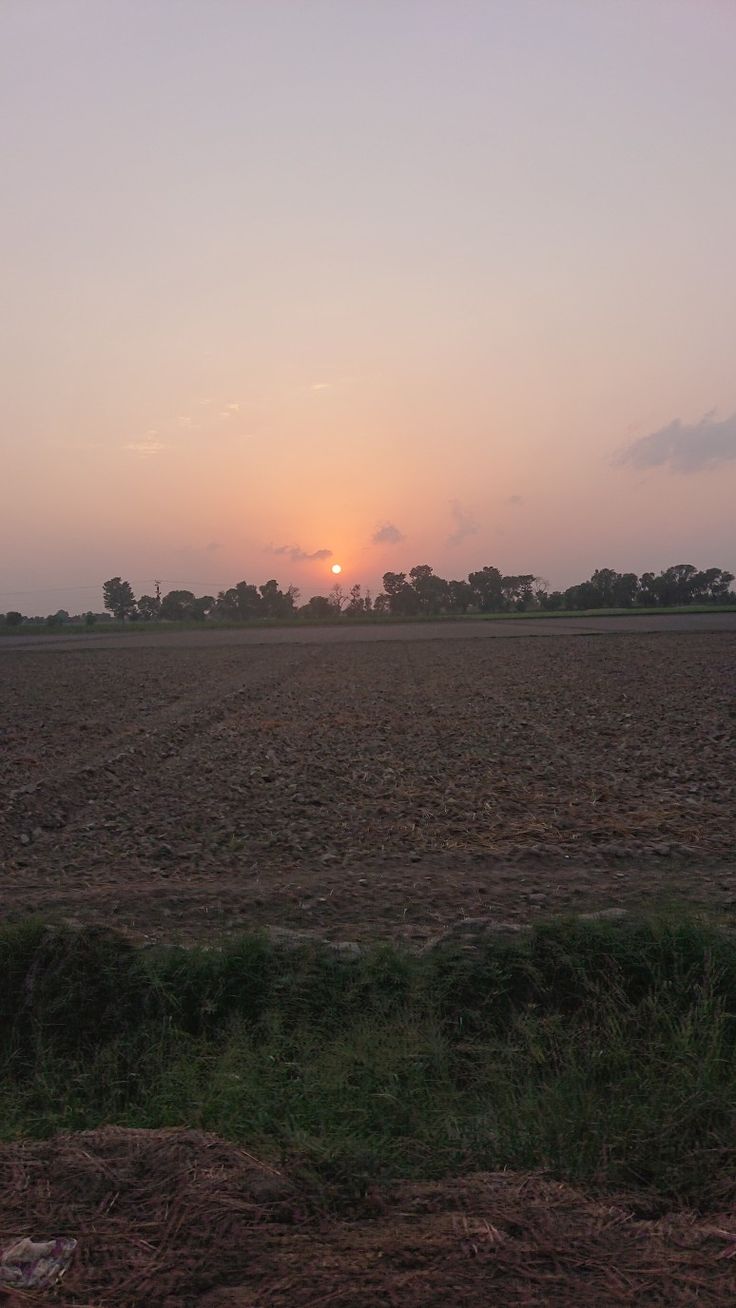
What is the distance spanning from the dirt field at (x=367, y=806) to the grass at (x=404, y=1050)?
65 centimetres

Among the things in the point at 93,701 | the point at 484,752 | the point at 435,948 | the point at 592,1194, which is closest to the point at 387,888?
the point at 435,948

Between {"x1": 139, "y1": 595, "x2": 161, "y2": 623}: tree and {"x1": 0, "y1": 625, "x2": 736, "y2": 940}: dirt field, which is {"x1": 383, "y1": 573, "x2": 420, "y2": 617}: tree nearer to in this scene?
{"x1": 139, "y1": 595, "x2": 161, "y2": 623}: tree

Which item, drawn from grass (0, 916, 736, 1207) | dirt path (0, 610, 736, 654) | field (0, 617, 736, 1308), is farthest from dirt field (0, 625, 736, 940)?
dirt path (0, 610, 736, 654)

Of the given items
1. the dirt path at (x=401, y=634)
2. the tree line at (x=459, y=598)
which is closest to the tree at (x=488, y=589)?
the tree line at (x=459, y=598)

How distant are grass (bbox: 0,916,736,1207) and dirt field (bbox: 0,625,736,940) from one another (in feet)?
2.14

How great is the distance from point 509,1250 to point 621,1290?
0.40m

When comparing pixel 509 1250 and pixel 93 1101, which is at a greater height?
pixel 509 1250

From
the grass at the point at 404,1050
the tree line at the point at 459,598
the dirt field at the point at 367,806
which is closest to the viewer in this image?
the grass at the point at 404,1050

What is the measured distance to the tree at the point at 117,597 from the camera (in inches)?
7559

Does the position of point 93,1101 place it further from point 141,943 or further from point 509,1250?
point 509,1250

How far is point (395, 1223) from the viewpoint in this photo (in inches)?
137

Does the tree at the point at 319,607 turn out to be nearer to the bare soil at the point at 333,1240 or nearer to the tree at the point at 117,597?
Answer: the tree at the point at 117,597

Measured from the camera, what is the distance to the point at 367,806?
11000mm

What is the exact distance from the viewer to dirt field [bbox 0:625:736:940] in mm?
7594
